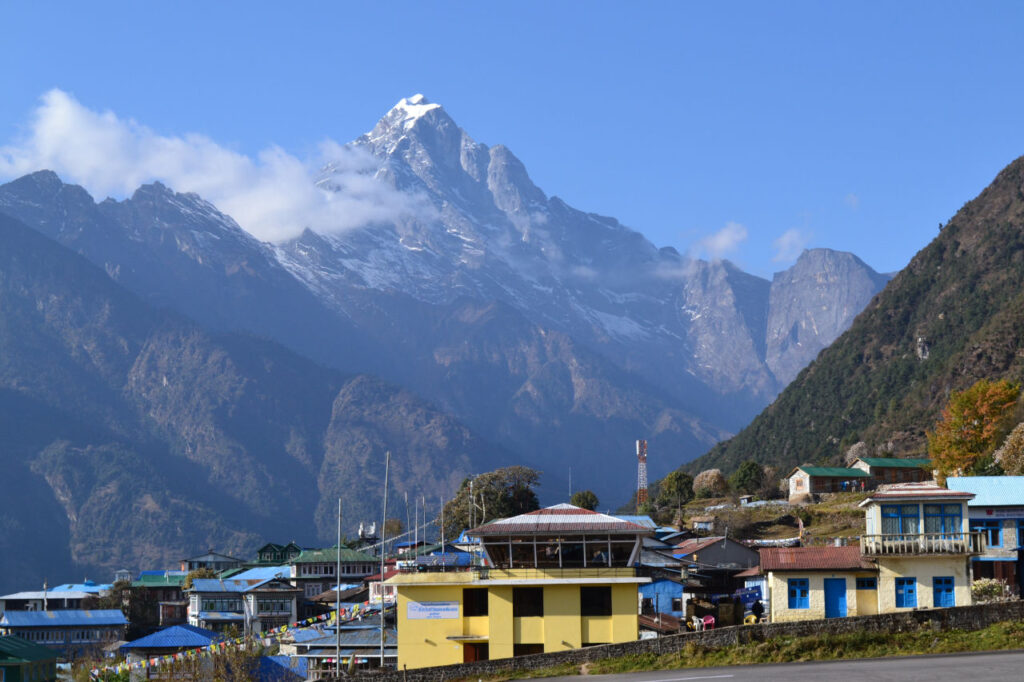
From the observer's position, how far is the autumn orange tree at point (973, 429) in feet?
388

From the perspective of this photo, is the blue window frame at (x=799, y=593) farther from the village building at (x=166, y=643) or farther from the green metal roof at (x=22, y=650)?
the green metal roof at (x=22, y=650)

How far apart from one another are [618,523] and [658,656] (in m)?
11.4

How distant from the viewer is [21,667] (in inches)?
3967

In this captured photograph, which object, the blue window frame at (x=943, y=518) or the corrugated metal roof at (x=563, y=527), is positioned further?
the corrugated metal roof at (x=563, y=527)

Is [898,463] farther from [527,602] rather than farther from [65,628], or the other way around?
[527,602]

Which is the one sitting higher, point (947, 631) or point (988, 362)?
point (988, 362)

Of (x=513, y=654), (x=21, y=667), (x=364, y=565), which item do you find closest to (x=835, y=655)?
(x=513, y=654)

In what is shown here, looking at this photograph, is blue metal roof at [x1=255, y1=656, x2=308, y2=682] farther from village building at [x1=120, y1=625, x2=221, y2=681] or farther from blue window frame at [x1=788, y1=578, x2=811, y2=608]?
blue window frame at [x1=788, y1=578, x2=811, y2=608]

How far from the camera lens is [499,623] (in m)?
58.0

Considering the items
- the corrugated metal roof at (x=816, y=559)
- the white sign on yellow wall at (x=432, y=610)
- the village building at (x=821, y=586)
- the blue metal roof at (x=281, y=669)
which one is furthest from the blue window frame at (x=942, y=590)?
the blue metal roof at (x=281, y=669)

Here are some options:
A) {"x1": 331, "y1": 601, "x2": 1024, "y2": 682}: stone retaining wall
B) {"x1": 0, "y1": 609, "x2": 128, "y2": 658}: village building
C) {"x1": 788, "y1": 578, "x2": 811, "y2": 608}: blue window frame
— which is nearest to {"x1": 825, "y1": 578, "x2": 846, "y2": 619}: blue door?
{"x1": 788, "y1": 578, "x2": 811, "y2": 608}: blue window frame

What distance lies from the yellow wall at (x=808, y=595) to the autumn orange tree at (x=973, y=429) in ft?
205

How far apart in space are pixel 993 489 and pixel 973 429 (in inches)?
2300

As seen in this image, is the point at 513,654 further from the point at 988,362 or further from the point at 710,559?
the point at 988,362
